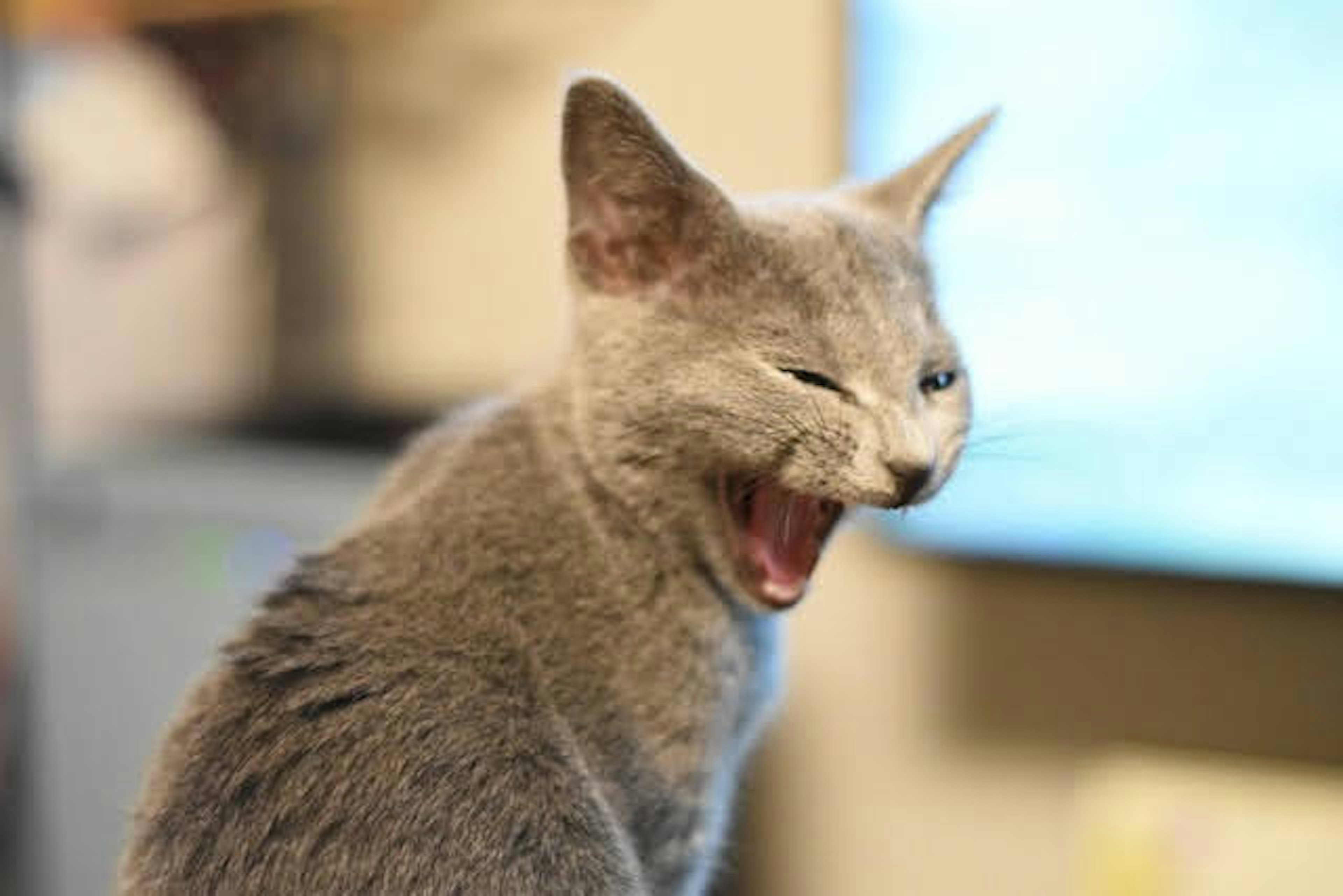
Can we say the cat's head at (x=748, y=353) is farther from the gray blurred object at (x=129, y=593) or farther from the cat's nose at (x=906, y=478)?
the gray blurred object at (x=129, y=593)

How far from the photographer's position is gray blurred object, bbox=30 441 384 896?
137 centimetres

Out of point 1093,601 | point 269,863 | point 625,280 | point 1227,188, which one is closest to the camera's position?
point 269,863

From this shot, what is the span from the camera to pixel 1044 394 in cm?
110

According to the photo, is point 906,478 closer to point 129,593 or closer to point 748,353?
point 748,353

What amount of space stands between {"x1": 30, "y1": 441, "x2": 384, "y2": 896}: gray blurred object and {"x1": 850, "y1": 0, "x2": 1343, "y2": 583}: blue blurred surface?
66 cm

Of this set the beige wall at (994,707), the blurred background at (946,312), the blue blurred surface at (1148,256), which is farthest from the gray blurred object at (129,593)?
the blue blurred surface at (1148,256)

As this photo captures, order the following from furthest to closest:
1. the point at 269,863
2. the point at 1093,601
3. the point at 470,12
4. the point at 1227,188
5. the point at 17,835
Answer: the point at 17,835
the point at 470,12
the point at 1093,601
the point at 1227,188
the point at 269,863

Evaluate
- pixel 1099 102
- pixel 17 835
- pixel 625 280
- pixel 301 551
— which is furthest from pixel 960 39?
pixel 17 835

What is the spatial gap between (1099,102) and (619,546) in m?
0.60

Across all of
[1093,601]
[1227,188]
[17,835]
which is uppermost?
[1227,188]

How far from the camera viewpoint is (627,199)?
26.9 inches

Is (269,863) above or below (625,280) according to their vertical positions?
below

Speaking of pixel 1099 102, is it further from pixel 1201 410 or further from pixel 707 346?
pixel 707 346

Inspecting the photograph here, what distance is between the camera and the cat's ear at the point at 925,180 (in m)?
0.74
